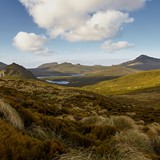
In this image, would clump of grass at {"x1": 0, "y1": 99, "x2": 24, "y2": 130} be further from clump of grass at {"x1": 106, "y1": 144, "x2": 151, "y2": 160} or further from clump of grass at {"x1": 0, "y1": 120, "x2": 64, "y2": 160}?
clump of grass at {"x1": 106, "y1": 144, "x2": 151, "y2": 160}

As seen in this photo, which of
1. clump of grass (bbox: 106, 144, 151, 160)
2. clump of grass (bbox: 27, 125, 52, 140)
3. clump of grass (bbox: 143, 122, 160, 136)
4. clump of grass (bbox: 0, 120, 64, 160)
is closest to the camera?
clump of grass (bbox: 0, 120, 64, 160)

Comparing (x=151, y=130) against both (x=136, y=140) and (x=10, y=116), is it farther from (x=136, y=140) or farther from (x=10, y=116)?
(x=10, y=116)

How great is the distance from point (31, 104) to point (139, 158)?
13.0m

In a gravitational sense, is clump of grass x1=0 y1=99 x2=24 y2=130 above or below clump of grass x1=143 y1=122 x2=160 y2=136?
above

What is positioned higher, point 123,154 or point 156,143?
point 123,154

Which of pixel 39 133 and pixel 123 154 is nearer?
pixel 123 154

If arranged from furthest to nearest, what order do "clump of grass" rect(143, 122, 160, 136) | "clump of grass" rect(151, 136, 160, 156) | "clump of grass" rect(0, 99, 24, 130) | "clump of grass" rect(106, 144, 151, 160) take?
1. "clump of grass" rect(143, 122, 160, 136)
2. "clump of grass" rect(151, 136, 160, 156)
3. "clump of grass" rect(0, 99, 24, 130)
4. "clump of grass" rect(106, 144, 151, 160)

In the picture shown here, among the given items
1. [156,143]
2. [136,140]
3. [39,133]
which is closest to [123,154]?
[39,133]

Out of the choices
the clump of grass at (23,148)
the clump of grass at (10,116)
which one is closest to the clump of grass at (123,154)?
the clump of grass at (23,148)

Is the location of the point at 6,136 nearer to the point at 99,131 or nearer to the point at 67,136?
the point at 67,136

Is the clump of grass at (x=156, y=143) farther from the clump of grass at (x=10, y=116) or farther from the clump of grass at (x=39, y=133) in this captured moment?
the clump of grass at (x=10, y=116)

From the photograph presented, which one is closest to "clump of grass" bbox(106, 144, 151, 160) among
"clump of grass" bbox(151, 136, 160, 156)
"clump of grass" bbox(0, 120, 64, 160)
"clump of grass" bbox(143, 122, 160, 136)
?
"clump of grass" bbox(0, 120, 64, 160)

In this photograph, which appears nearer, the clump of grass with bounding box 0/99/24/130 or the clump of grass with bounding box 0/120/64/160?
the clump of grass with bounding box 0/120/64/160

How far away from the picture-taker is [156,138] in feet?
33.7
